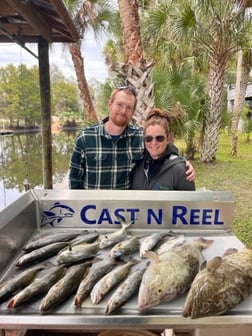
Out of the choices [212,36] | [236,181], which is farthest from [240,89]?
[236,181]

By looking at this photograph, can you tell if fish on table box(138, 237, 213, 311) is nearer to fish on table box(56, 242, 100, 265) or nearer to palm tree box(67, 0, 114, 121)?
fish on table box(56, 242, 100, 265)

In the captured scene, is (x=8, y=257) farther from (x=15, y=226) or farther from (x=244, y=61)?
(x=244, y=61)

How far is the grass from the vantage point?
5.41 meters

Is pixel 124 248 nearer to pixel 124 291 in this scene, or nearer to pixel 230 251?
pixel 124 291

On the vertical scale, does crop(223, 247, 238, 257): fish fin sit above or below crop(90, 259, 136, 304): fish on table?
above

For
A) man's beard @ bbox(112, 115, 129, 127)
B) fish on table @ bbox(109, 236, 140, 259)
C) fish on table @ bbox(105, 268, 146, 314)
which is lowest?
fish on table @ bbox(105, 268, 146, 314)

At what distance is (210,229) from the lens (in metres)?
1.71

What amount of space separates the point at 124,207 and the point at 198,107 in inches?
Answer: 340

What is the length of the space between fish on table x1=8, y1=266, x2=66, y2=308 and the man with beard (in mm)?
1270

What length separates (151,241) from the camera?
59.2 inches


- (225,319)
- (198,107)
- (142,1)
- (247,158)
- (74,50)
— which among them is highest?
(142,1)

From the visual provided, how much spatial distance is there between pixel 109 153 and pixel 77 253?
47.7 inches

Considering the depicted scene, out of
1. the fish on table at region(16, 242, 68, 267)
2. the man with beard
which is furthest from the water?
the fish on table at region(16, 242, 68, 267)

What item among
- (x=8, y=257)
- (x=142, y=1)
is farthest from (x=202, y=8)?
(x=8, y=257)
